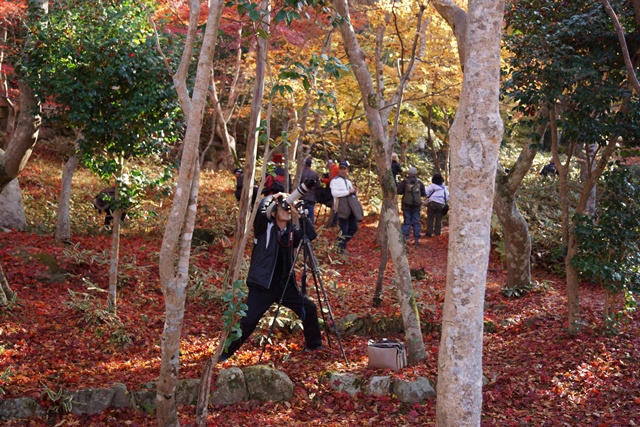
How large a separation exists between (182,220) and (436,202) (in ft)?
36.9

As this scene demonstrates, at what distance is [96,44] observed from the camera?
755cm

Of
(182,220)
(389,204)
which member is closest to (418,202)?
(389,204)

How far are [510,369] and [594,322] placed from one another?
180cm

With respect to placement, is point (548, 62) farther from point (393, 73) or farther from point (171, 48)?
point (393, 73)

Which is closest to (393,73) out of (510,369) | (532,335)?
(532,335)

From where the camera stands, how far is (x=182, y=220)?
454 cm

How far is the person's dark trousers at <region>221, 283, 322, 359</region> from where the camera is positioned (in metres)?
6.19

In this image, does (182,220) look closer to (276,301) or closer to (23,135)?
(276,301)

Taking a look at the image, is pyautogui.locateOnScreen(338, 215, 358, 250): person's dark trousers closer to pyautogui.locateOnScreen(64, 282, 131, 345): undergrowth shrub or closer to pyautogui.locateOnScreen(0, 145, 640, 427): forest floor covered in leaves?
pyautogui.locateOnScreen(0, 145, 640, 427): forest floor covered in leaves

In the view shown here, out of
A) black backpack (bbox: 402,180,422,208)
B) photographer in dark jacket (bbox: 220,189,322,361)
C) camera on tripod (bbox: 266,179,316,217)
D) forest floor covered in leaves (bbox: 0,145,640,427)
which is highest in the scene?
black backpack (bbox: 402,180,422,208)

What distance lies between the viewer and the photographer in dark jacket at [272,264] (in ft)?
20.4

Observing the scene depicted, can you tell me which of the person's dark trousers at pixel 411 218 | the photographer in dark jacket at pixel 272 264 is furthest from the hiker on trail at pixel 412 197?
the photographer in dark jacket at pixel 272 264

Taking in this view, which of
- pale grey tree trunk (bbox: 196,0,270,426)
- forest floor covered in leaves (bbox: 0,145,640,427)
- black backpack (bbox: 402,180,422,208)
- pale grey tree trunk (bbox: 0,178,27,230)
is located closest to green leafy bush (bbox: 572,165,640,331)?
forest floor covered in leaves (bbox: 0,145,640,427)

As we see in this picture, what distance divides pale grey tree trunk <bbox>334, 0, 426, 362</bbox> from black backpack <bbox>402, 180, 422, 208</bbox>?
6991 millimetres
